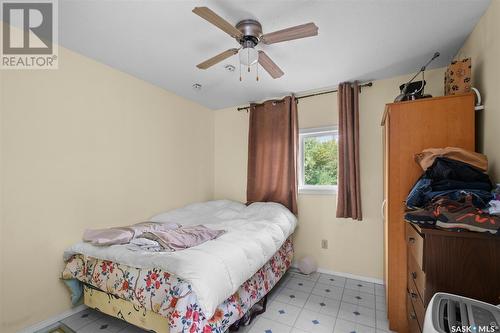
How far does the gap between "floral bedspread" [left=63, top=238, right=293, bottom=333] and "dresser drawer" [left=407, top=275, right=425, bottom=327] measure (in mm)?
1152

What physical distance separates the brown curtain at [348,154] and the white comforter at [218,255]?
735mm

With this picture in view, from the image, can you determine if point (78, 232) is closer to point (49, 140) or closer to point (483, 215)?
point (49, 140)

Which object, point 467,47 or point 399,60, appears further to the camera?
point 399,60

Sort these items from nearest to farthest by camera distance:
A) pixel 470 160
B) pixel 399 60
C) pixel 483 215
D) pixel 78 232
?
pixel 483 215, pixel 470 160, pixel 78 232, pixel 399 60

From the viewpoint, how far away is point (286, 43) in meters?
1.95

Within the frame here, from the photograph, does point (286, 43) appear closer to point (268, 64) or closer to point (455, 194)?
point (268, 64)

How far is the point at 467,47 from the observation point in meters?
1.87

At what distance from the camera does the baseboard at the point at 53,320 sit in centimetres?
176

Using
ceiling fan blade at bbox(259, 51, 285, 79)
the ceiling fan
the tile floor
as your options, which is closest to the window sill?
the tile floor

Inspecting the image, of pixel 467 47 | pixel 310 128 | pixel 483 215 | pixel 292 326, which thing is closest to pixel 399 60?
pixel 467 47

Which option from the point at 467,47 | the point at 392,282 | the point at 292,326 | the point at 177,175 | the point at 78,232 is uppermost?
the point at 467,47

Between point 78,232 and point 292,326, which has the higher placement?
point 78,232

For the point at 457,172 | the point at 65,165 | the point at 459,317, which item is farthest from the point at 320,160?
the point at 65,165

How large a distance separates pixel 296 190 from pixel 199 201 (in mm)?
1507
